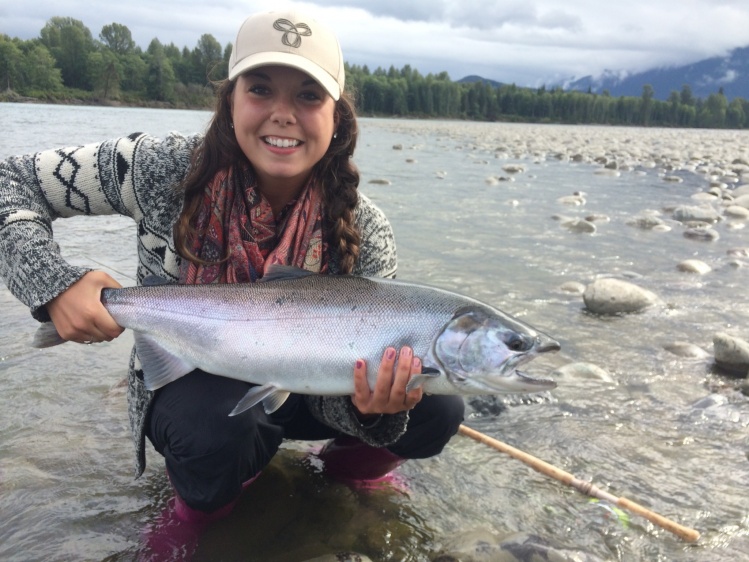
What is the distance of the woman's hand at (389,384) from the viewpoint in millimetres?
2303

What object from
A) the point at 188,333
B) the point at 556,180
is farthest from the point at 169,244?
the point at 556,180

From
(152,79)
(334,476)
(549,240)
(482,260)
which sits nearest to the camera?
(334,476)

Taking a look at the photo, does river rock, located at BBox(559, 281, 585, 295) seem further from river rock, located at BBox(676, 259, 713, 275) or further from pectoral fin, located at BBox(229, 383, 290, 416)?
pectoral fin, located at BBox(229, 383, 290, 416)

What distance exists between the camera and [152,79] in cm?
7944

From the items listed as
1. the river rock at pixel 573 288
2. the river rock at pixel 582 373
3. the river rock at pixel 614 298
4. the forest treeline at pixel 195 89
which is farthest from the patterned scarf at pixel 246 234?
the forest treeline at pixel 195 89

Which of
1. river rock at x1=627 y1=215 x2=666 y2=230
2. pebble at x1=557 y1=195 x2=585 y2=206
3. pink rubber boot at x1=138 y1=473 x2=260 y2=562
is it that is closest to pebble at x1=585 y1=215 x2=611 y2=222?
river rock at x1=627 y1=215 x2=666 y2=230

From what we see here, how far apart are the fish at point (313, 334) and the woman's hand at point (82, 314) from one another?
0.05 m

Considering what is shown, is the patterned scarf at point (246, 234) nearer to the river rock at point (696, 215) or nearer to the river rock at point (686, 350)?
the river rock at point (686, 350)

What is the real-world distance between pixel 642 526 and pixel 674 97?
5484 inches

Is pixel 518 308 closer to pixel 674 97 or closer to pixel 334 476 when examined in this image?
pixel 334 476

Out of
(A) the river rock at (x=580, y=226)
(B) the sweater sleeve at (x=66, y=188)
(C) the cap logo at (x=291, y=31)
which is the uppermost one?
(C) the cap logo at (x=291, y=31)

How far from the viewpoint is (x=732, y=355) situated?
4508 mm

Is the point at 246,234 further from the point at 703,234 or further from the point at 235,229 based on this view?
the point at 703,234

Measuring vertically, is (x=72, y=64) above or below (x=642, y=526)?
above
